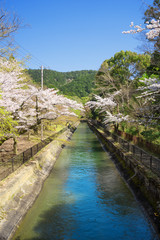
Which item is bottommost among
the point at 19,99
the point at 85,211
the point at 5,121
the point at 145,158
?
the point at 85,211

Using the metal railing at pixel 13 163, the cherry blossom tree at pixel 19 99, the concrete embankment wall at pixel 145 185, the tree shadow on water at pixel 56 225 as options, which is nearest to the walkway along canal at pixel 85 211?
the tree shadow on water at pixel 56 225

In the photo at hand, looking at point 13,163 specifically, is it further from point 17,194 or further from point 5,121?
point 5,121

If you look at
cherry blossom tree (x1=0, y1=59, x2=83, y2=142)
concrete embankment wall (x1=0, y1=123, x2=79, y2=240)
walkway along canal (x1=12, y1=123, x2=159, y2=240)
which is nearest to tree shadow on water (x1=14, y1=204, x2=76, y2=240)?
walkway along canal (x1=12, y1=123, x2=159, y2=240)

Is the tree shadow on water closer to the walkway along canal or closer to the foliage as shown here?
the walkway along canal

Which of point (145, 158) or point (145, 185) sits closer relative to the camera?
point (145, 185)

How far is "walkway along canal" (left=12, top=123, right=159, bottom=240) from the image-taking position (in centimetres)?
1009

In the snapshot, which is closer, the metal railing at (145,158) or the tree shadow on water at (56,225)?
the tree shadow on water at (56,225)

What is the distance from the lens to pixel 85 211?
12.6 meters

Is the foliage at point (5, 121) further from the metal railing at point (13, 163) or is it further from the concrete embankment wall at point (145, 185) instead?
the concrete embankment wall at point (145, 185)

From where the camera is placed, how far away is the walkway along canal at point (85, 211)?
10086 mm

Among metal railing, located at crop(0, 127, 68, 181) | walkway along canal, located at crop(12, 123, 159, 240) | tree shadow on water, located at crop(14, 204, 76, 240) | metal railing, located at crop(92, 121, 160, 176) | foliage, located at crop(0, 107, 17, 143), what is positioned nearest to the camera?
tree shadow on water, located at crop(14, 204, 76, 240)

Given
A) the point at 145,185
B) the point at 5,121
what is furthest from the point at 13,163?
the point at 145,185

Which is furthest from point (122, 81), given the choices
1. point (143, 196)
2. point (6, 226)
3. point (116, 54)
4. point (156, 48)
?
point (6, 226)

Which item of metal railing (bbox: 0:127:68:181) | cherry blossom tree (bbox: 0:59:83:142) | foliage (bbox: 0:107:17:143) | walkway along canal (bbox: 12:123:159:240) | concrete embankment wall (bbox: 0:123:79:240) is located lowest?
walkway along canal (bbox: 12:123:159:240)
